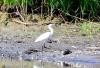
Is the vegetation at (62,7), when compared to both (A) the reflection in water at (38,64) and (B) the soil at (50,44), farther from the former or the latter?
(A) the reflection in water at (38,64)

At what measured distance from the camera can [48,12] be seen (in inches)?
510

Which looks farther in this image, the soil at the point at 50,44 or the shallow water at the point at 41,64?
the soil at the point at 50,44

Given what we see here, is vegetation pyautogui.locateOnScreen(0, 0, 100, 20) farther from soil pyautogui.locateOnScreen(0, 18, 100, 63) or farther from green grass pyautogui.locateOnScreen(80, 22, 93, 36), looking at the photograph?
green grass pyautogui.locateOnScreen(80, 22, 93, 36)

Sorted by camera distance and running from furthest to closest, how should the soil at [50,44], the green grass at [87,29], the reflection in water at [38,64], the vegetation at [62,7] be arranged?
the vegetation at [62,7] → the green grass at [87,29] → the soil at [50,44] → the reflection in water at [38,64]

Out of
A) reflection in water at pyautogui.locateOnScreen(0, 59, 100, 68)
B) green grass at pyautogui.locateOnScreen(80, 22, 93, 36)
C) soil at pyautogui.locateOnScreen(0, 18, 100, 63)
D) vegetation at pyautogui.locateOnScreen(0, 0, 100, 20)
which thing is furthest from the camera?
vegetation at pyautogui.locateOnScreen(0, 0, 100, 20)

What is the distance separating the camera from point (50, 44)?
11.2 meters

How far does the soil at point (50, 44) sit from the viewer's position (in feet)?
32.8

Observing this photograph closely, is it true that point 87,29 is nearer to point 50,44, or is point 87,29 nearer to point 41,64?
point 50,44

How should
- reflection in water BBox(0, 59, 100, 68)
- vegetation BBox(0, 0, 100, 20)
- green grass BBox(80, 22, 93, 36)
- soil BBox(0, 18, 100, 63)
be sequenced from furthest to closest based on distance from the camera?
vegetation BBox(0, 0, 100, 20)
green grass BBox(80, 22, 93, 36)
soil BBox(0, 18, 100, 63)
reflection in water BBox(0, 59, 100, 68)

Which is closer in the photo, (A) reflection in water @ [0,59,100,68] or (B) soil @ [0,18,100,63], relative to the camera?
(A) reflection in water @ [0,59,100,68]

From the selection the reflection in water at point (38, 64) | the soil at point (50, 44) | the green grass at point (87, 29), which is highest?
the green grass at point (87, 29)

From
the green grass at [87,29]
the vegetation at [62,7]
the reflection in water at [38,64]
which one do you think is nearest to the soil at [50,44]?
the green grass at [87,29]

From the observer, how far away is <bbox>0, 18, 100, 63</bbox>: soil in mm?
9992

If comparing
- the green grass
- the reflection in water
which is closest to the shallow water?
the reflection in water
